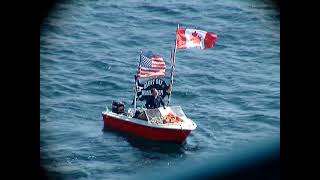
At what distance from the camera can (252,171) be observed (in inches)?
307

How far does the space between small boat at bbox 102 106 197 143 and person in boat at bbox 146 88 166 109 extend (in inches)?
3.7

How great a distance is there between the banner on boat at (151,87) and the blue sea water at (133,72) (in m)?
0.33

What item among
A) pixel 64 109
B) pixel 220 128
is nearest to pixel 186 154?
pixel 220 128

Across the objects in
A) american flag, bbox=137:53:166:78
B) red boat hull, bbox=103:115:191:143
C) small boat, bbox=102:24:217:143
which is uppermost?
american flag, bbox=137:53:166:78

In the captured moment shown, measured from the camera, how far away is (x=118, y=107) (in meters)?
9.77

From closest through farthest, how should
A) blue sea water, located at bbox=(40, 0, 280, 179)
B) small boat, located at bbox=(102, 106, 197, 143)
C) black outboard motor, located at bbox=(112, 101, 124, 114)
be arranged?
blue sea water, located at bbox=(40, 0, 280, 179)
small boat, located at bbox=(102, 106, 197, 143)
black outboard motor, located at bbox=(112, 101, 124, 114)

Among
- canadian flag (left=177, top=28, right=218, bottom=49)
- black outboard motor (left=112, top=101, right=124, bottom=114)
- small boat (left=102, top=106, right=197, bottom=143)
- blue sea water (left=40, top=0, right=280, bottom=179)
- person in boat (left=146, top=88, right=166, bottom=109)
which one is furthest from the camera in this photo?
black outboard motor (left=112, top=101, right=124, bottom=114)

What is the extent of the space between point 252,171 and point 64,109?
10.3 ft

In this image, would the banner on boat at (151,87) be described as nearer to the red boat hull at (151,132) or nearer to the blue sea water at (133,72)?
the blue sea water at (133,72)

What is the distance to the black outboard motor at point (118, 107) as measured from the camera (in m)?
9.67

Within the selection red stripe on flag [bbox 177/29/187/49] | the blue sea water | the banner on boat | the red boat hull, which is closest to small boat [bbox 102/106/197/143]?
the red boat hull

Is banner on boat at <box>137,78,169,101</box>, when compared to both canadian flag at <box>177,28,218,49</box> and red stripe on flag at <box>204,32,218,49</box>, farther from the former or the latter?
red stripe on flag at <box>204,32,218,49</box>

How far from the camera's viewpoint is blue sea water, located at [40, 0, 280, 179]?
8.10 meters
